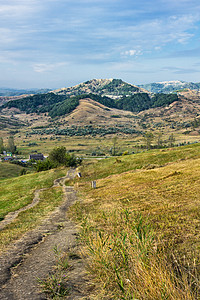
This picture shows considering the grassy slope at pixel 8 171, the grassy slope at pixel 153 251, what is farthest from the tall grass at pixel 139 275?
the grassy slope at pixel 8 171

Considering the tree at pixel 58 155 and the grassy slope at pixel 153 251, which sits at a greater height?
the grassy slope at pixel 153 251

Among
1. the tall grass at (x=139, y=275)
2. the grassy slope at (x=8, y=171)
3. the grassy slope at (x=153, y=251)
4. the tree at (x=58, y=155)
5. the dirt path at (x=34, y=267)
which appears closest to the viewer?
the tall grass at (x=139, y=275)

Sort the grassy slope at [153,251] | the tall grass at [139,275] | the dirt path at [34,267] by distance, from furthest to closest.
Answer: the dirt path at [34,267], the grassy slope at [153,251], the tall grass at [139,275]

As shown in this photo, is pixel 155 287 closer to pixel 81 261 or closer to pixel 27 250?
pixel 81 261

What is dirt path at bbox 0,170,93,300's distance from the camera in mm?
6285

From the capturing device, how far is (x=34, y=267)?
8234 millimetres

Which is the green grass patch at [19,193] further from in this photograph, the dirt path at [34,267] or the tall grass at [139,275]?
the tall grass at [139,275]

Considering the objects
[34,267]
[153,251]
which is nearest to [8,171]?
[34,267]

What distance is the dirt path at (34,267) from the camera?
20.6 feet

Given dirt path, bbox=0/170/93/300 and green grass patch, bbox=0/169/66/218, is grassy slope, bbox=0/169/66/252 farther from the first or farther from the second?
dirt path, bbox=0/170/93/300

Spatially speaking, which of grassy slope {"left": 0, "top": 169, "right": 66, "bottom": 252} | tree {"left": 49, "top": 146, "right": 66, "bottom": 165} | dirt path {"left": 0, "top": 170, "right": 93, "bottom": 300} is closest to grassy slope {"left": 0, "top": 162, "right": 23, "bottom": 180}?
tree {"left": 49, "top": 146, "right": 66, "bottom": 165}

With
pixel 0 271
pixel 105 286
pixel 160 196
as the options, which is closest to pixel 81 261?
pixel 105 286

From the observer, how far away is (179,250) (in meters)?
7.64

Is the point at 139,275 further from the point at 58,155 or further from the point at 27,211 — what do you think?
the point at 58,155
